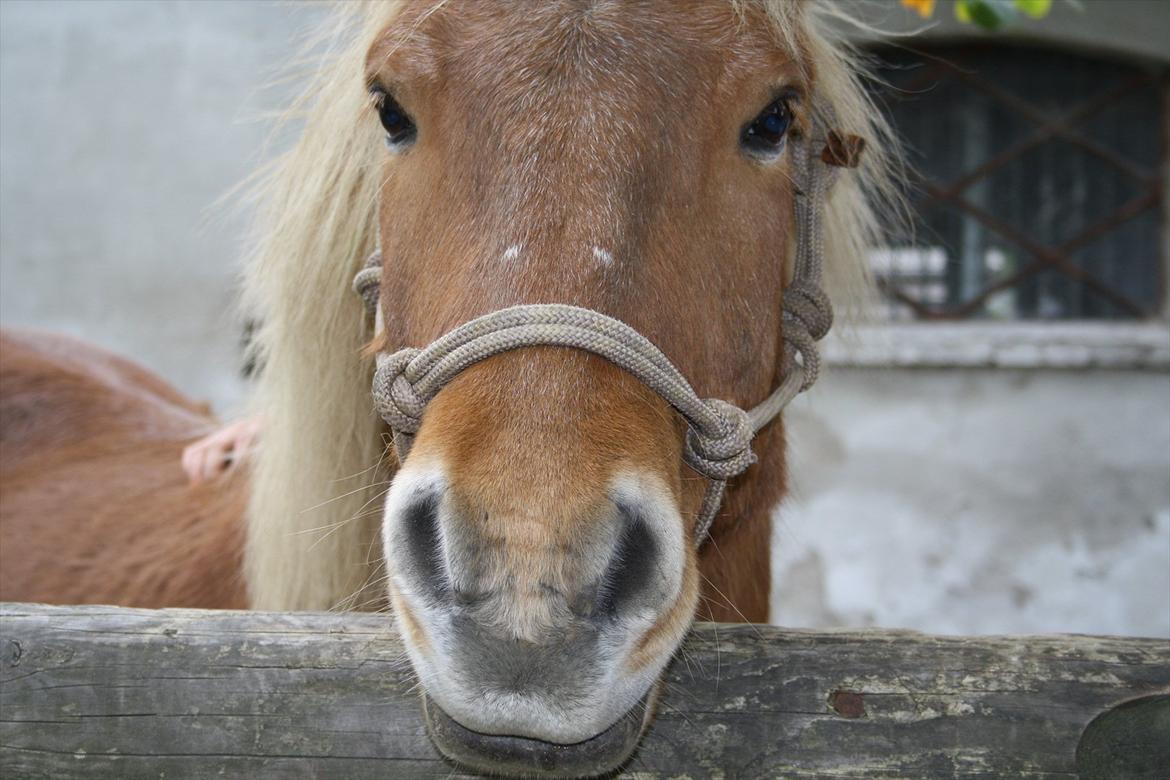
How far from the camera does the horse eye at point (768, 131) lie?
54.1 inches

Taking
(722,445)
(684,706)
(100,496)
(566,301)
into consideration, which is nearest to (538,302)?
(566,301)

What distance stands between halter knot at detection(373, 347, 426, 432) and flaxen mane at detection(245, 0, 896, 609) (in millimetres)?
361

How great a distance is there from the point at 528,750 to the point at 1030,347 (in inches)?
158

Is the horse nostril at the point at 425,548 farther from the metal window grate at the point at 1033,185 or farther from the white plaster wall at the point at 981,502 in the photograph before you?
the metal window grate at the point at 1033,185

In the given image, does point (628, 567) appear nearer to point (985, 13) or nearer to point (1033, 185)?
point (985, 13)

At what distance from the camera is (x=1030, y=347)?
441cm

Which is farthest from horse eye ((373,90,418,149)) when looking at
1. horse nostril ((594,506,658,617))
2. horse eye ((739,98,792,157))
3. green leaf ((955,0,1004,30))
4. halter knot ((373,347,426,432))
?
green leaf ((955,0,1004,30))

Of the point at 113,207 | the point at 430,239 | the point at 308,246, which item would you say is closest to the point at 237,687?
the point at 430,239

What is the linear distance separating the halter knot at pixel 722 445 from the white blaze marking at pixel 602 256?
22 cm

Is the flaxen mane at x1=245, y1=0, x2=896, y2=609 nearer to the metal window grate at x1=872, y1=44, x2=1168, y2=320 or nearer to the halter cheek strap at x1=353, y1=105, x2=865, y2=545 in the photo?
the halter cheek strap at x1=353, y1=105, x2=865, y2=545

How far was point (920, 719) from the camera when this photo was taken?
40.2 inches

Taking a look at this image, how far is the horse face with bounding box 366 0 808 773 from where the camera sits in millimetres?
950

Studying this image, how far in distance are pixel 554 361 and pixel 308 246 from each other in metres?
0.78

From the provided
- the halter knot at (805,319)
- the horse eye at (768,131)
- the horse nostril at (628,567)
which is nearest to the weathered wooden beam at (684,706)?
the horse nostril at (628,567)
